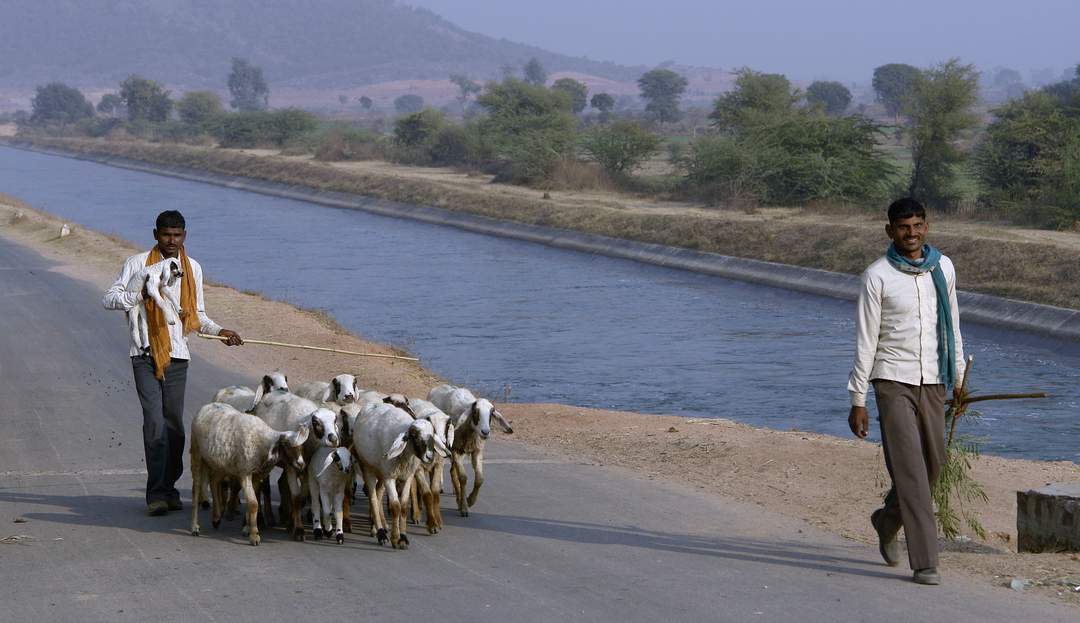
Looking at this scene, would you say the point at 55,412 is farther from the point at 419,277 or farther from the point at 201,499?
the point at 419,277

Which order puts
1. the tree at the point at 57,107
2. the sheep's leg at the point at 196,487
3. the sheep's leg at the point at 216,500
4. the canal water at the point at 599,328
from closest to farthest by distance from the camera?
the sheep's leg at the point at 196,487, the sheep's leg at the point at 216,500, the canal water at the point at 599,328, the tree at the point at 57,107

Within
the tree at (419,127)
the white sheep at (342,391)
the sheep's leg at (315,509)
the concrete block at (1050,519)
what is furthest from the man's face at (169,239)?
the tree at (419,127)

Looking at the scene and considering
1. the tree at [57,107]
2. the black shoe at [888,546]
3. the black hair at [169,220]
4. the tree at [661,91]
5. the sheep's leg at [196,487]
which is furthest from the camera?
the tree at [57,107]

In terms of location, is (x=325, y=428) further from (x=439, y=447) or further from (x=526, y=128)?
(x=526, y=128)

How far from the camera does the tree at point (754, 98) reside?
57312mm

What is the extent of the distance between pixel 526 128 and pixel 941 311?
202 ft

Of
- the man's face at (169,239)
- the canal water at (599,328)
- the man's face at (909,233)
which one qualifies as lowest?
the canal water at (599,328)

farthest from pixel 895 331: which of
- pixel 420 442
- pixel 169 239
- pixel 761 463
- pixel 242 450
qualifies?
pixel 169 239

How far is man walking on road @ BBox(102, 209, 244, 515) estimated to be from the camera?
872cm

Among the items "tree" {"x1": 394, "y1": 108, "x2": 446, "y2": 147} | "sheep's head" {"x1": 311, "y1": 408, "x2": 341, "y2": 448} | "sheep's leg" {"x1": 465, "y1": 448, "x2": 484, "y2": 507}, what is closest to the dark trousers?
"sheep's head" {"x1": 311, "y1": 408, "x2": 341, "y2": 448}

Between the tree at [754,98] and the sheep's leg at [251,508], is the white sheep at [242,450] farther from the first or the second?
the tree at [754,98]

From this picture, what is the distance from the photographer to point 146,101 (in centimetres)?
14488

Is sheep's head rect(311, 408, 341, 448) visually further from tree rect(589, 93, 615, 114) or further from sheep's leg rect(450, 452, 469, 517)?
tree rect(589, 93, 615, 114)

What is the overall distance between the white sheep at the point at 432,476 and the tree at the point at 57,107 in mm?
170436
